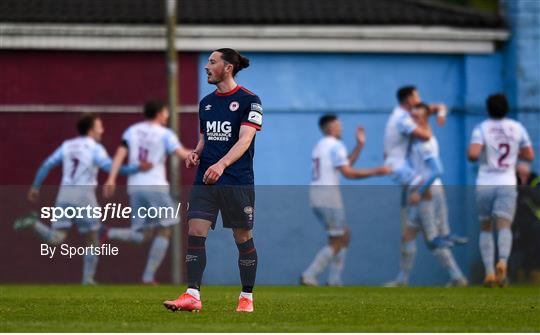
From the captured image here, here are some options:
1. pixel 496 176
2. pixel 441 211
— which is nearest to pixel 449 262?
pixel 441 211

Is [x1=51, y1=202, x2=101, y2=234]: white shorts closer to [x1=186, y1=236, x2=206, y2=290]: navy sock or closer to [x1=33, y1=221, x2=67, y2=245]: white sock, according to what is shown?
[x1=33, y1=221, x2=67, y2=245]: white sock

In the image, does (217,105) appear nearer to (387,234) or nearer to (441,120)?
(387,234)

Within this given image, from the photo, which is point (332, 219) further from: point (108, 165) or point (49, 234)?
point (49, 234)

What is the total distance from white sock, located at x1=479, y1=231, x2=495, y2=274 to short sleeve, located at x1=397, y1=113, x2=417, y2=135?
5.52ft

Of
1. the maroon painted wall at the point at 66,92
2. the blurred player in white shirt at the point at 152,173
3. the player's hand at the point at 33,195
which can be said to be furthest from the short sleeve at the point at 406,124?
the maroon painted wall at the point at 66,92

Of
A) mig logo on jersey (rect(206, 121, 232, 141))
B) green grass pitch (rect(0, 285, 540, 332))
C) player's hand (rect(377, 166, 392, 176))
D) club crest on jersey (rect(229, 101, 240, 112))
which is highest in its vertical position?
club crest on jersey (rect(229, 101, 240, 112))

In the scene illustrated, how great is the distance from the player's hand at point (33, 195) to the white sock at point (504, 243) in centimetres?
507

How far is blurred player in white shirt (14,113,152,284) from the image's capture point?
15.0 m

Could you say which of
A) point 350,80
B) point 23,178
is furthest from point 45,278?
point 350,80

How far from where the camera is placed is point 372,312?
1217 centimetres

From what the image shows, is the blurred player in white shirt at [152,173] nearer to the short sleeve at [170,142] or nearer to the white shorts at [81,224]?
the short sleeve at [170,142]

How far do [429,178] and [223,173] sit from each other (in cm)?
→ 691

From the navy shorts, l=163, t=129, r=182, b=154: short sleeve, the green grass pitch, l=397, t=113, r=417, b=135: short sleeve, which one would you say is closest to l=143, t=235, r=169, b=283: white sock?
the green grass pitch

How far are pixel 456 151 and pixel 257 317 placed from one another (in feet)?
40.9
